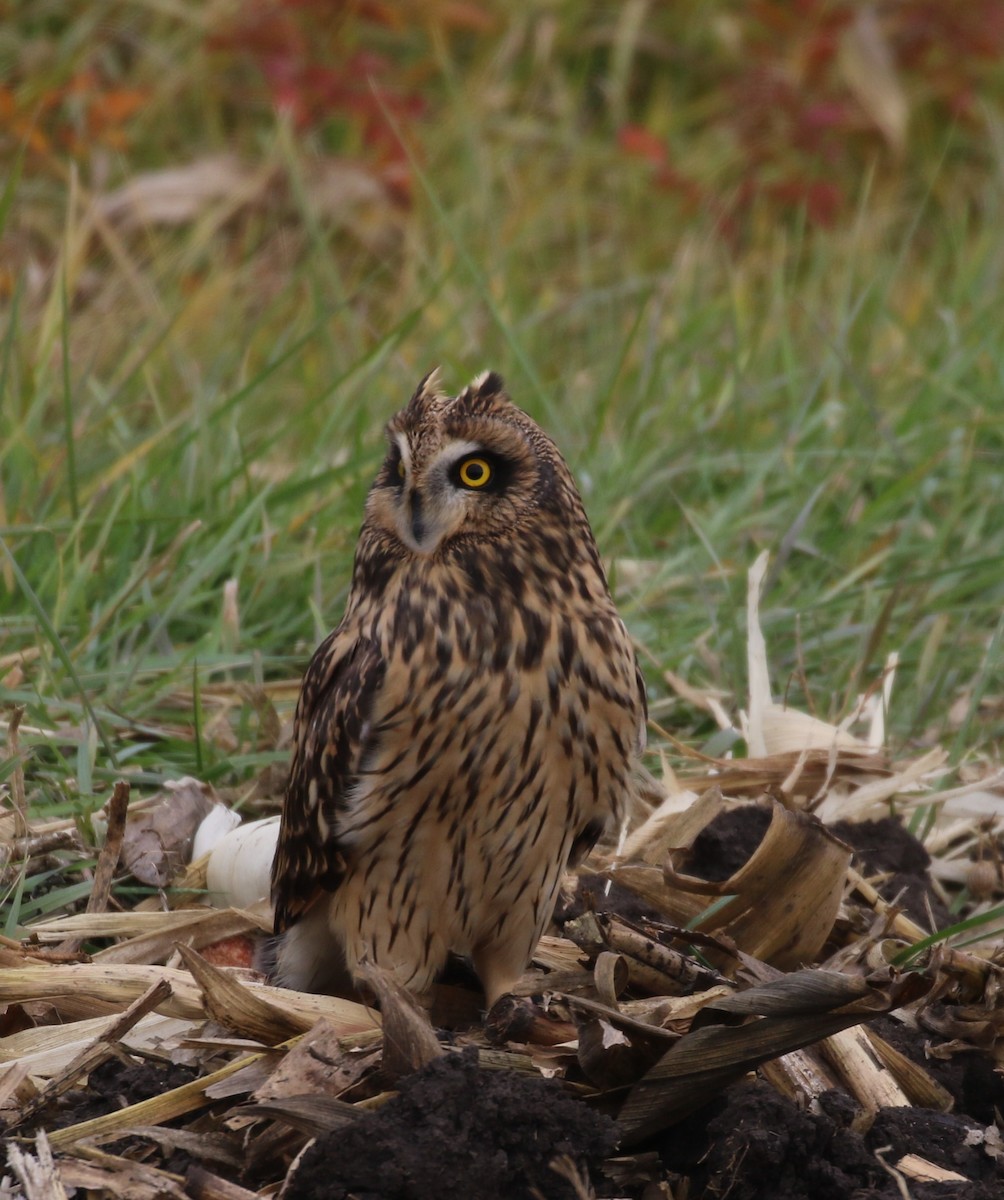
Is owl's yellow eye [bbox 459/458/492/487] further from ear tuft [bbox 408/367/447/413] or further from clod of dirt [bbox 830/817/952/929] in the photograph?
clod of dirt [bbox 830/817/952/929]

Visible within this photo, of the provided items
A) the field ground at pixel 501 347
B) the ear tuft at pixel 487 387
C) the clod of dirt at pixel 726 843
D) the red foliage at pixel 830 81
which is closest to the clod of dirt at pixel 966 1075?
the field ground at pixel 501 347

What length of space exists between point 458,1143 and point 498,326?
327 centimetres

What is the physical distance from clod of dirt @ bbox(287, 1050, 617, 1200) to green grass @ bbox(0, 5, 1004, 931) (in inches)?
49.3

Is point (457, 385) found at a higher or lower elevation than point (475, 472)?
lower

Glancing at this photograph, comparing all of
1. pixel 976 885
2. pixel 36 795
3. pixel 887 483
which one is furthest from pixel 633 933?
pixel 887 483

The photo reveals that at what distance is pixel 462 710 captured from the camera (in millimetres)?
2777

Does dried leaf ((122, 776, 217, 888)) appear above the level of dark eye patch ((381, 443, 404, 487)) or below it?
below

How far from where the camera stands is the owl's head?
2768mm

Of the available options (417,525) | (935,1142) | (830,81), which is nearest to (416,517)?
(417,525)

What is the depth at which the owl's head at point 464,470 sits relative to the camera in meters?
2.77

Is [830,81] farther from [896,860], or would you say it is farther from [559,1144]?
[559,1144]

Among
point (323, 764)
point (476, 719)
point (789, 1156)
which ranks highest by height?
point (476, 719)

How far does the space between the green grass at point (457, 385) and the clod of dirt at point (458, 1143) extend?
1.25 meters

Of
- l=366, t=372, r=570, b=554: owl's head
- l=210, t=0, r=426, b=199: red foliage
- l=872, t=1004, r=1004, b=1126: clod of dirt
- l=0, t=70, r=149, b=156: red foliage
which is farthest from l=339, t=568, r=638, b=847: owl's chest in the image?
l=210, t=0, r=426, b=199: red foliage
